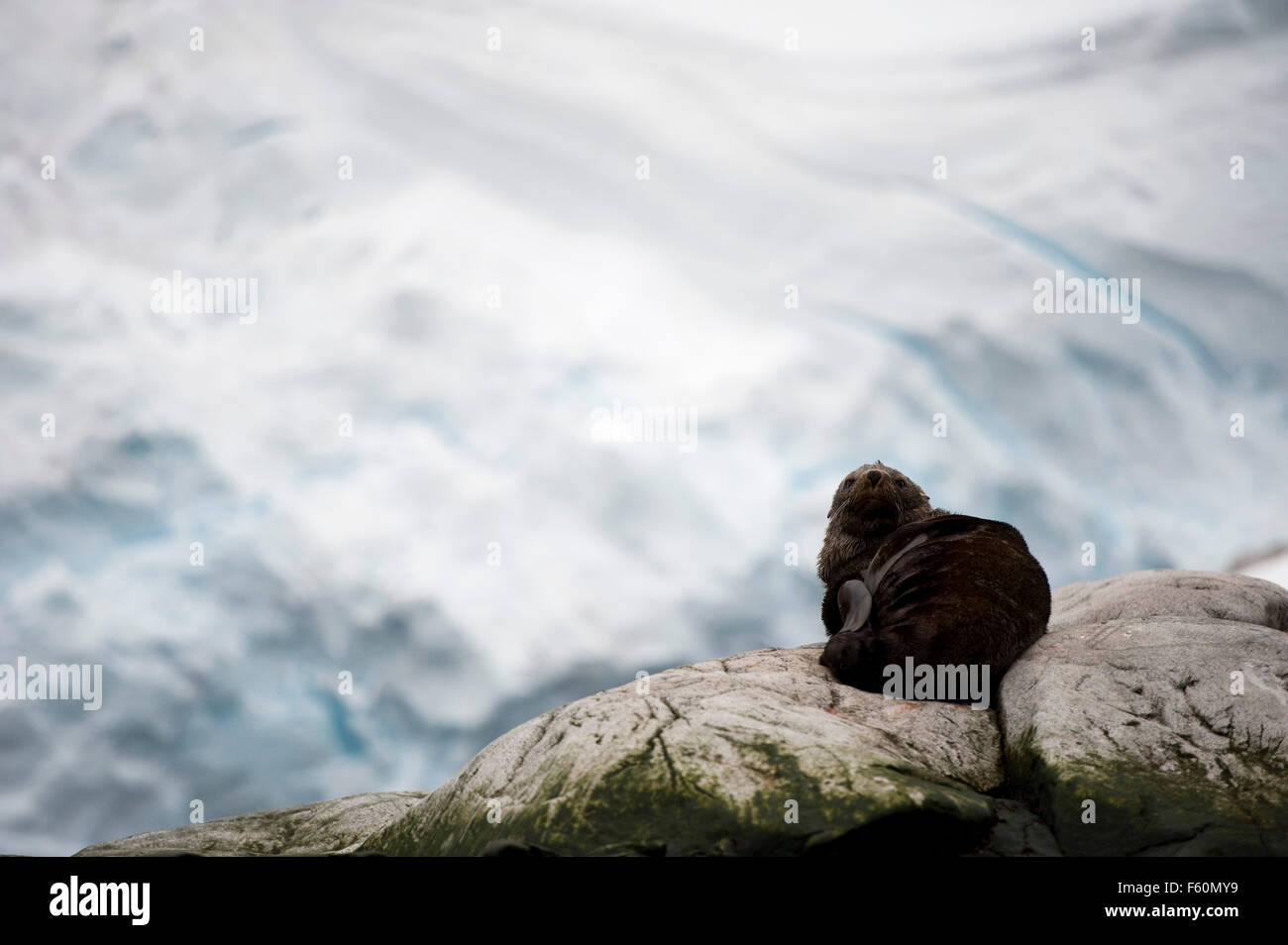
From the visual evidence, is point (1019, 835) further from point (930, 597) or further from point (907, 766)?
point (930, 597)

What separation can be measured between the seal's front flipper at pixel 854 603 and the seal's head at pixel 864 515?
951 mm

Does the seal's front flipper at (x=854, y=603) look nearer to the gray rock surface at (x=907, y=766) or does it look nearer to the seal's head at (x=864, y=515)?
the gray rock surface at (x=907, y=766)

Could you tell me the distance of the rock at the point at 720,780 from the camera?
15.9 ft

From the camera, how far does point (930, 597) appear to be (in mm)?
7230

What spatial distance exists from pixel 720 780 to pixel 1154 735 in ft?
8.43

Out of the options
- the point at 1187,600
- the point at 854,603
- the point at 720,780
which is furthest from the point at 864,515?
the point at 720,780

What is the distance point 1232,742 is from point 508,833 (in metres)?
3.92

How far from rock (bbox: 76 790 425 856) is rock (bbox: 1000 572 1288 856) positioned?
14.2ft

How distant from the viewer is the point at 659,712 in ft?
18.9

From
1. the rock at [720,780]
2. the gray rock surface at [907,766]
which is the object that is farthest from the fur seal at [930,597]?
the rock at [720,780]

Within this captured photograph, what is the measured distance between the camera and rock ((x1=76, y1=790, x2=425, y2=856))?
754cm
